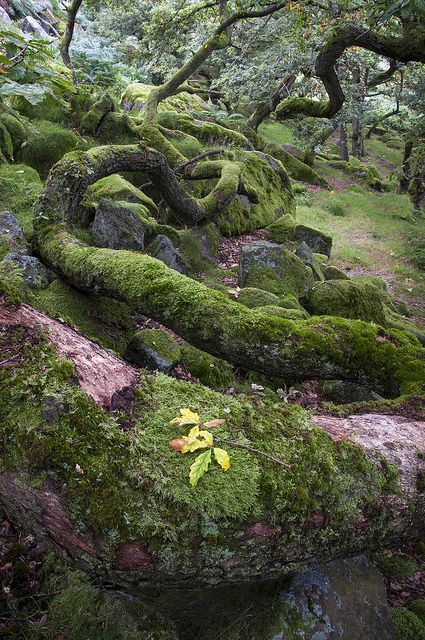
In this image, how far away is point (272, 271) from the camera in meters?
7.18

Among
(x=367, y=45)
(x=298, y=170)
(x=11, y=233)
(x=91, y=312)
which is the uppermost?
(x=367, y=45)

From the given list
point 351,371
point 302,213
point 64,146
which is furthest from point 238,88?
point 351,371

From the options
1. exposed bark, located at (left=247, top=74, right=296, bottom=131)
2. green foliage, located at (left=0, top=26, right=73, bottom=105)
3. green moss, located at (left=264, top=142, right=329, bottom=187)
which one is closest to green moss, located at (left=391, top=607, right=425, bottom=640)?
green foliage, located at (left=0, top=26, right=73, bottom=105)

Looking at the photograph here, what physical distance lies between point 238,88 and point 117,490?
1684cm

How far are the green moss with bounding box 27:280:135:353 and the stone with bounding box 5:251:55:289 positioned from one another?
9 centimetres

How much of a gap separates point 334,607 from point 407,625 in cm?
75

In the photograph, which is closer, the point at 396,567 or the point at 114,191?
the point at 396,567

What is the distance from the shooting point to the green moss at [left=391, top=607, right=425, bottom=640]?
3125mm

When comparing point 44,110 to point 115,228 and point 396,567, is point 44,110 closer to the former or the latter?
point 115,228

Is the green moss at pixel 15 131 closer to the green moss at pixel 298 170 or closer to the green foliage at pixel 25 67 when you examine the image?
the green foliage at pixel 25 67

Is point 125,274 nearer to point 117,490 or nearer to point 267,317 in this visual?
point 267,317

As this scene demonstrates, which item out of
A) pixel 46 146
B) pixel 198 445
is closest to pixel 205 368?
pixel 198 445

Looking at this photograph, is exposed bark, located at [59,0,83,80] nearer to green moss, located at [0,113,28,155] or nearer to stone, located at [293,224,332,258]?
green moss, located at [0,113,28,155]

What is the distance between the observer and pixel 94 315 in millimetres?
4668
